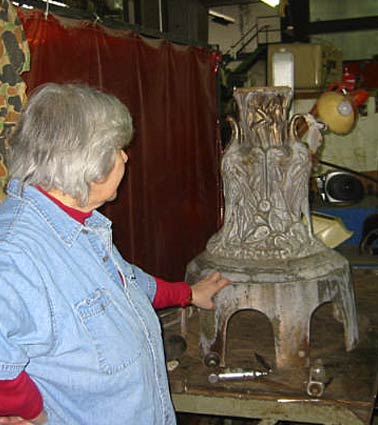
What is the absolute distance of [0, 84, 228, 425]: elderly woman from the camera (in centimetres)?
147

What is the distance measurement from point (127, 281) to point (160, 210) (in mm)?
2645

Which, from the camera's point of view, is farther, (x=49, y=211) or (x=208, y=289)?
(x=208, y=289)

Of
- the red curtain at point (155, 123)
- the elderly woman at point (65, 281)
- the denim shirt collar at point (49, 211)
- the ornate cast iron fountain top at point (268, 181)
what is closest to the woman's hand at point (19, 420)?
the elderly woman at point (65, 281)

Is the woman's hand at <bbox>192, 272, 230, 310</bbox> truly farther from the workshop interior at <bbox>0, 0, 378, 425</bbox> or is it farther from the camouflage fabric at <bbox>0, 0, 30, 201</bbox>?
the camouflage fabric at <bbox>0, 0, 30, 201</bbox>

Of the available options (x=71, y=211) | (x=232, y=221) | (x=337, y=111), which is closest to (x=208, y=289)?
(x=232, y=221)

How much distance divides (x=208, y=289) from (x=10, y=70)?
128cm

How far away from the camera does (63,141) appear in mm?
1561

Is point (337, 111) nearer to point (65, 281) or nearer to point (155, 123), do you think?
point (155, 123)

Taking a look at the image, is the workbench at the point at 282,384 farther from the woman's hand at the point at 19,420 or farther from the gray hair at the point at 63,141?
the gray hair at the point at 63,141

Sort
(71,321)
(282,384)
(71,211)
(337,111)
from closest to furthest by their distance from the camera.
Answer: (71,321), (71,211), (282,384), (337,111)

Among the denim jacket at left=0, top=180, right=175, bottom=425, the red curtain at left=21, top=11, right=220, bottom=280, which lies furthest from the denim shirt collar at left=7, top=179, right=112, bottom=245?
the red curtain at left=21, top=11, right=220, bottom=280

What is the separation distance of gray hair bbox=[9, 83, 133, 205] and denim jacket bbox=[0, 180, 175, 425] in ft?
0.20

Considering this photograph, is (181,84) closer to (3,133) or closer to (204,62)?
(204,62)

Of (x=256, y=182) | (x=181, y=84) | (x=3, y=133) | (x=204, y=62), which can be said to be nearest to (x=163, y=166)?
(x=181, y=84)
